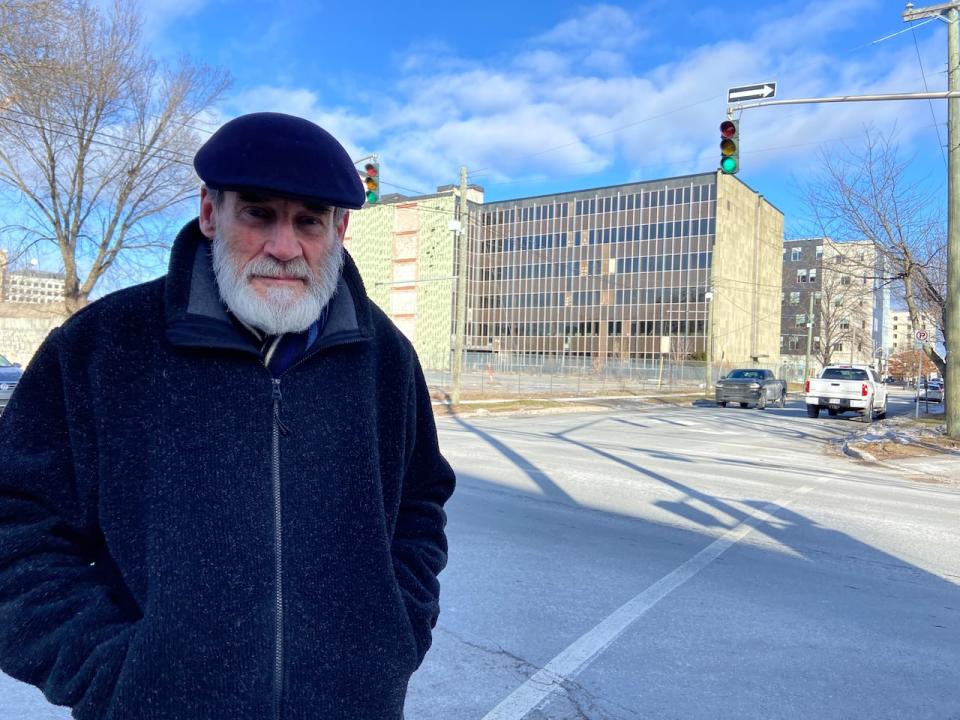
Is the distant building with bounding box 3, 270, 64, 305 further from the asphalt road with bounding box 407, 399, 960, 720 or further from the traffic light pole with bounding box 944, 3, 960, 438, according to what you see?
the traffic light pole with bounding box 944, 3, 960, 438

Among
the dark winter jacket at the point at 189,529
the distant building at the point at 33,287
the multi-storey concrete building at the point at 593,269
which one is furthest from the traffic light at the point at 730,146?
the multi-storey concrete building at the point at 593,269

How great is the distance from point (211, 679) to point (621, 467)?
10205mm

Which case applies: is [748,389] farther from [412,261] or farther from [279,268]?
[412,261]

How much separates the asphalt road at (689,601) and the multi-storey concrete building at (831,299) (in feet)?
39.2

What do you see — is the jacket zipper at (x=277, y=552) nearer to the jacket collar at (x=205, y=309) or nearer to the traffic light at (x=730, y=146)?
the jacket collar at (x=205, y=309)

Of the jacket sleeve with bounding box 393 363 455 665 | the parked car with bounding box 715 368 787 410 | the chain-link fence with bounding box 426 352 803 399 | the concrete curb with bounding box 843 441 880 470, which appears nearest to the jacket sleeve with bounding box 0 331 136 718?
the jacket sleeve with bounding box 393 363 455 665

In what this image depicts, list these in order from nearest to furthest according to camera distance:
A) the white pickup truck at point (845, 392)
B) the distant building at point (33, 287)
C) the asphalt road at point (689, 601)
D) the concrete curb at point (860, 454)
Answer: the asphalt road at point (689, 601) < the concrete curb at point (860, 454) < the white pickup truck at point (845, 392) < the distant building at point (33, 287)

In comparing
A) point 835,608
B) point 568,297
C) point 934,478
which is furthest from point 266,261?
point 568,297

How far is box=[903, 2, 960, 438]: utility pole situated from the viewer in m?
16.0

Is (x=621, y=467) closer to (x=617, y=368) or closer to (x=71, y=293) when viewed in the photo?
(x=71, y=293)

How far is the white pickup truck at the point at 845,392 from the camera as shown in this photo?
2362 centimetres

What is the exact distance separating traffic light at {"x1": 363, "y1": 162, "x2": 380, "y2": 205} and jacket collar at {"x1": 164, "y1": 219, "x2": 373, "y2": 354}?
15.0 m

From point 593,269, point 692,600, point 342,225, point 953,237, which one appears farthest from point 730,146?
point 593,269

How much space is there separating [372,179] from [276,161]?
1573cm
